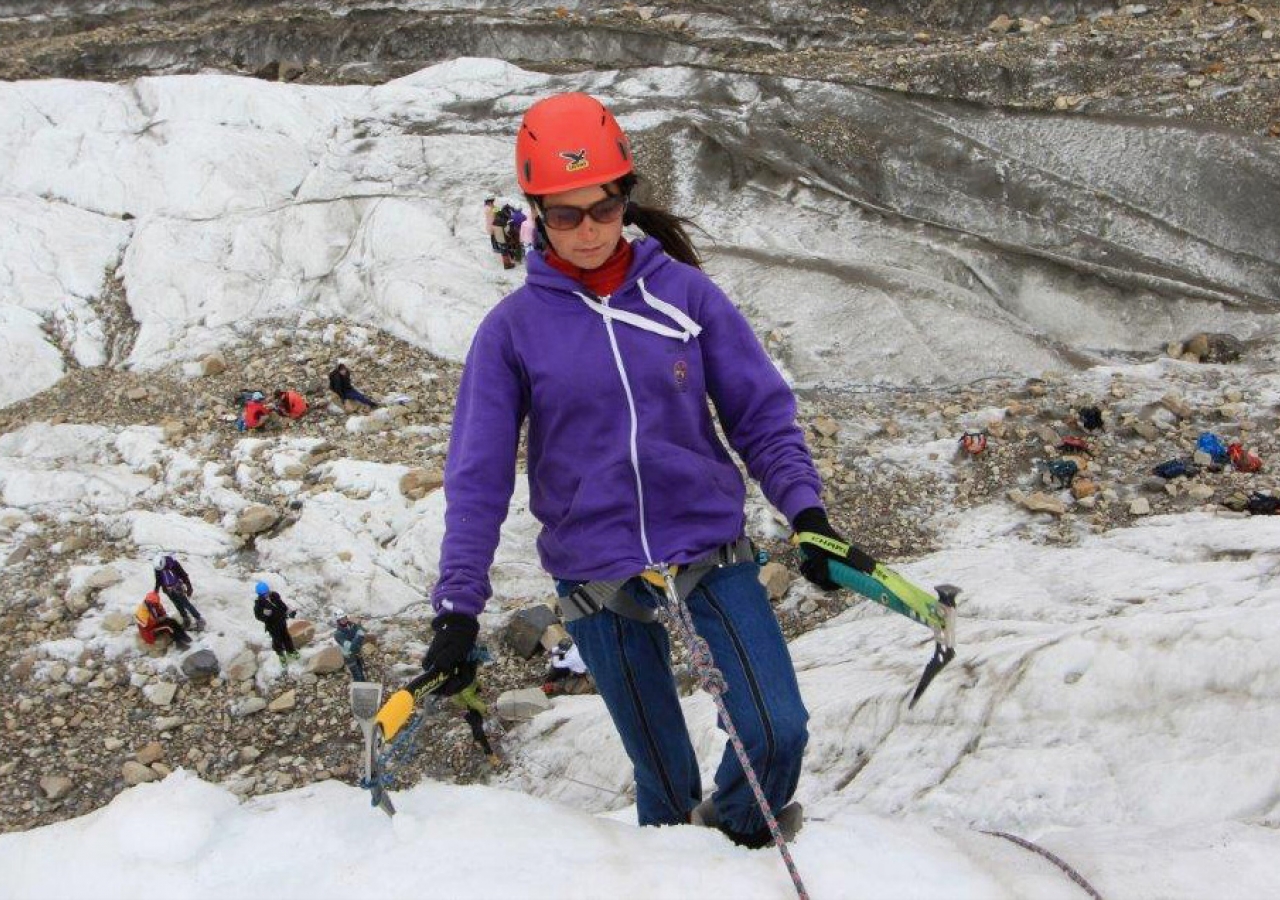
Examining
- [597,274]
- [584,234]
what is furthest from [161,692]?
[584,234]

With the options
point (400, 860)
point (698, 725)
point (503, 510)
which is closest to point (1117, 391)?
point (698, 725)

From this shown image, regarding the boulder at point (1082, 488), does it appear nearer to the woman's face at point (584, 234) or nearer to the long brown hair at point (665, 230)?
the long brown hair at point (665, 230)

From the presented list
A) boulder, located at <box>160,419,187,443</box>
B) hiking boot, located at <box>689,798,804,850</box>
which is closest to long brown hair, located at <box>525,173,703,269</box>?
hiking boot, located at <box>689,798,804,850</box>

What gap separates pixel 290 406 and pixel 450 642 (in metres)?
9.68

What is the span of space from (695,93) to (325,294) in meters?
8.24

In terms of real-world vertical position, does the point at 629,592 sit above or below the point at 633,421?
below

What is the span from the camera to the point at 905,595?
3307 mm

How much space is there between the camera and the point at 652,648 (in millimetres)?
3898

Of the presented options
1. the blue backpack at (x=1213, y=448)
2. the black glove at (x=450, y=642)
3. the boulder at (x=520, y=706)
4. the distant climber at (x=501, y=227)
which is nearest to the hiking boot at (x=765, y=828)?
the black glove at (x=450, y=642)

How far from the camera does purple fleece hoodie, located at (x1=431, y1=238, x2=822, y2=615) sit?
3.58 metres

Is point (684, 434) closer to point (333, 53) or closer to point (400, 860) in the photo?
point (400, 860)

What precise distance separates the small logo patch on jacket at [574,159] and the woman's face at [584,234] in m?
0.07

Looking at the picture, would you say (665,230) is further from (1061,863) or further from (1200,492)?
(1200,492)

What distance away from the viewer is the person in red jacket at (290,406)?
1210 cm
